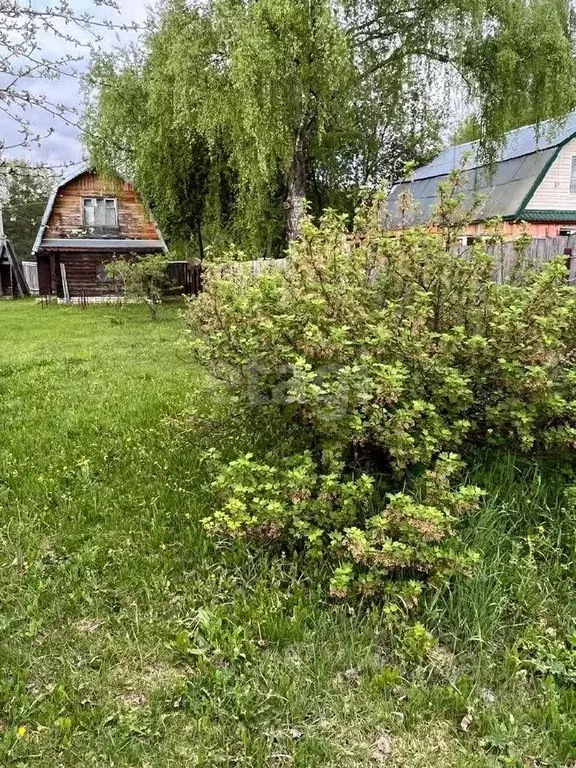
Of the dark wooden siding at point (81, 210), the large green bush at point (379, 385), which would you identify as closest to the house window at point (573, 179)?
the dark wooden siding at point (81, 210)

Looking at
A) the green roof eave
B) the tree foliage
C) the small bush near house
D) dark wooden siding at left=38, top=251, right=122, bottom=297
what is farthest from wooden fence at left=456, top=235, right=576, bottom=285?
dark wooden siding at left=38, top=251, right=122, bottom=297

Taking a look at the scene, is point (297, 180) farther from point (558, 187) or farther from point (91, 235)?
point (91, 235)

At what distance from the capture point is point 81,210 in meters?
18.2

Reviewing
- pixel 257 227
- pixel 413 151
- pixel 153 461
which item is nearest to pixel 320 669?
pixel 153 461

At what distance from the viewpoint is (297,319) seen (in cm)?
255

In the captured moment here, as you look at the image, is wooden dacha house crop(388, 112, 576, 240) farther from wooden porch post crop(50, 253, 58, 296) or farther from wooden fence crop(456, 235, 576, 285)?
wooden porch post crop(50, 253, 58, 296)

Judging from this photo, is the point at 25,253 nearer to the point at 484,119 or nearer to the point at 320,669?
the point at 484,119

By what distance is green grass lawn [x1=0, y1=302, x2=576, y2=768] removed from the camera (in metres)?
1.76

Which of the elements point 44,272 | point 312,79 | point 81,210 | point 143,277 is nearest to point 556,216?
point 312,79

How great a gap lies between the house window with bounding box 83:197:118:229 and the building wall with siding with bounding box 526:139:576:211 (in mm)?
12874

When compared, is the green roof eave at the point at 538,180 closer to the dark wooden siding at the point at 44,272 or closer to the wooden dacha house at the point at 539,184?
the wooden dacha house at the point at 539,184

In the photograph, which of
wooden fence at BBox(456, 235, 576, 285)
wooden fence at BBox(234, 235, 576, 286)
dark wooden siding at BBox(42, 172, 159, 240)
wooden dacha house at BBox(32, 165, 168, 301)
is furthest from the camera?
wooden dacha house at BBox(32, 165, 168, 301)

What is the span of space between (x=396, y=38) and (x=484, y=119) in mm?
2266

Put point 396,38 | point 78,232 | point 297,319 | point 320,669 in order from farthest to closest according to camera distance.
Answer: point 78,232
point 396,38
point 297,319
point 320,669
